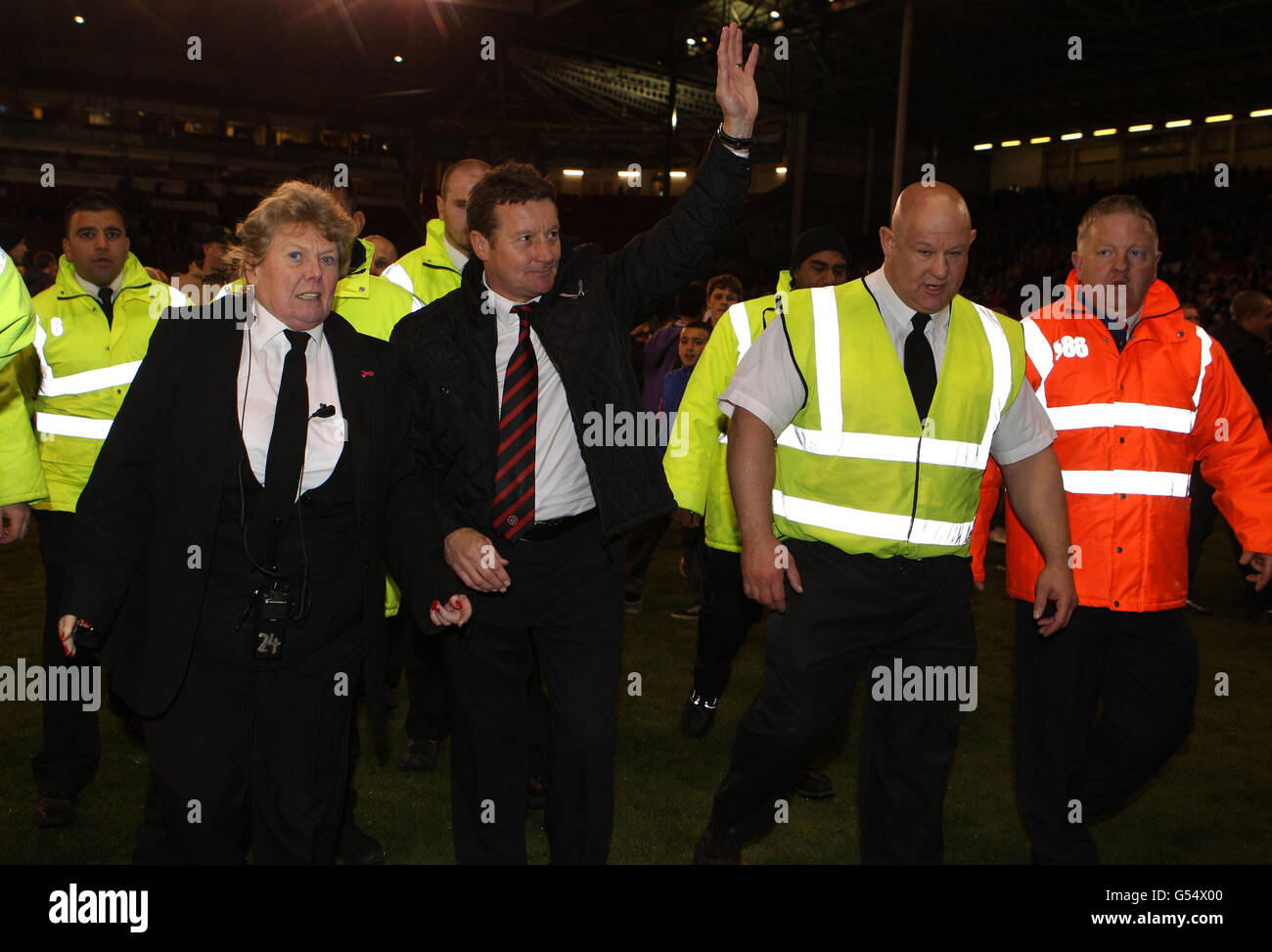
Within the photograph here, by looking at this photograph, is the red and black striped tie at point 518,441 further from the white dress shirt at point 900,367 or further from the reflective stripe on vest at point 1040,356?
the reflective stripe on vest at point 1040,356

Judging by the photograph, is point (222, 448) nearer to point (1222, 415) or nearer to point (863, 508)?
point (863, 508)

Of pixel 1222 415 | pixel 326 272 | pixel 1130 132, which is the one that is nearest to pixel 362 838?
pixel 326 272

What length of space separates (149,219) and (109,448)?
111 ft

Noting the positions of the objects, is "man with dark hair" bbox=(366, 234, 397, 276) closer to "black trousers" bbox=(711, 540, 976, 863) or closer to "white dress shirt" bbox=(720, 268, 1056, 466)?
"white dress shirt" bbox=(720, 268, 1056, 466)

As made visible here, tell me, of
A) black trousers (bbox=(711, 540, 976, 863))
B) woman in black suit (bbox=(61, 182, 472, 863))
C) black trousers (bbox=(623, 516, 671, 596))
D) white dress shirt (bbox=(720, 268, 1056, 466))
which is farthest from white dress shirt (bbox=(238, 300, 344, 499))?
black trousers (bbox=(623, 516, 671, 596))

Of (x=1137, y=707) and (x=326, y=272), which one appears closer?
(x=326, y=272)

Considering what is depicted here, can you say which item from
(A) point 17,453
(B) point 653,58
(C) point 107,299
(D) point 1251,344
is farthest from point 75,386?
(B) point 653,58

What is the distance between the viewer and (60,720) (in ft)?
12.5

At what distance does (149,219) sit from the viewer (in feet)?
107

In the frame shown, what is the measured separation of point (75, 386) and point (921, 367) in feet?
9.96

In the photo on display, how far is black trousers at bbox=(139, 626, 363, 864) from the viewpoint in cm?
248

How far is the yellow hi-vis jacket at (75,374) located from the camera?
3.87m
